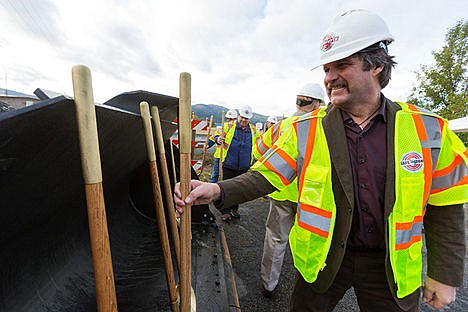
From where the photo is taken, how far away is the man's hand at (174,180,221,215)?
116cm

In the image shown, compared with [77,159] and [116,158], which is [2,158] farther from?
[116,158]

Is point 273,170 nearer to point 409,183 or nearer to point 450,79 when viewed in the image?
point 409,183

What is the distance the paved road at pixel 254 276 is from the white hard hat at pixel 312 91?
85.0 inches

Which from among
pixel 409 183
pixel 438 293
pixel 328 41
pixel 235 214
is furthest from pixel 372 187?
pixel 235 214

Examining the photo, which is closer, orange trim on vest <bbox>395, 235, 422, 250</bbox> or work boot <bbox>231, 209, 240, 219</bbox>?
orange trim on vest <bbox>395, 235, 422, 250</bbox>

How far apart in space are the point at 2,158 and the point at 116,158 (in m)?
A: 1.07

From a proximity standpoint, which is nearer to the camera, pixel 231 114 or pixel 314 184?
pixel 314 184

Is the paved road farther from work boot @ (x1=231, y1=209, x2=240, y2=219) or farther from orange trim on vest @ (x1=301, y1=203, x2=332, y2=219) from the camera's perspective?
orange trim on vest @ (x1=301, y1=203, x2=332, y2=219)

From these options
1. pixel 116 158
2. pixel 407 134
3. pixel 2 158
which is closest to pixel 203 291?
pixel 116 158

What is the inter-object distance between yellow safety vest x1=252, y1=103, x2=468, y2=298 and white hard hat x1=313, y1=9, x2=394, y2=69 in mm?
340

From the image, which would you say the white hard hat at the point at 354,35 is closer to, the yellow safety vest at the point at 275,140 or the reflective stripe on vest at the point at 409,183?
the reflective stripe on vest at the point at 409,183

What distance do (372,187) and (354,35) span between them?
761 millimetres

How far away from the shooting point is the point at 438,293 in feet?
4.15

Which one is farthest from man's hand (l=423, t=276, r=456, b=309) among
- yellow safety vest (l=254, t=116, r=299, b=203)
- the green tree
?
the green tree
